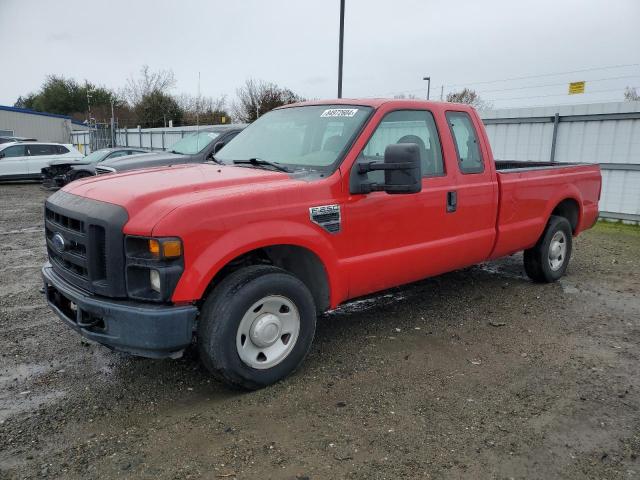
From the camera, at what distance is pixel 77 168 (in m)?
13.4

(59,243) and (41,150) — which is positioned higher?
(41,150)

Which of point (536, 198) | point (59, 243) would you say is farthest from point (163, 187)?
→ point (536, 198)

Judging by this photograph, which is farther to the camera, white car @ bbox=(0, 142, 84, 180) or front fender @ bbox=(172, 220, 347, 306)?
white car @ bbox=(0, 142, 84, 180)

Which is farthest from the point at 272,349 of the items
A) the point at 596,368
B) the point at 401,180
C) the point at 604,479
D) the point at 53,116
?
the point at 53,116

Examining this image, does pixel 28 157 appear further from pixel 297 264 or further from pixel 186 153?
pixel 297 264

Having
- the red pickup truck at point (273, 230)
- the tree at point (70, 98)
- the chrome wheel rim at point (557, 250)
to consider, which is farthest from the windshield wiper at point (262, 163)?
the tree at point (70, 98)

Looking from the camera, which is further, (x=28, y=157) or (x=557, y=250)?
(x=28, y=157)

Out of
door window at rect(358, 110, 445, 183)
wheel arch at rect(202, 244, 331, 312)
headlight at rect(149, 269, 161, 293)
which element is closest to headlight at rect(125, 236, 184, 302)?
headlight at rect(149, 269, 161, 293)

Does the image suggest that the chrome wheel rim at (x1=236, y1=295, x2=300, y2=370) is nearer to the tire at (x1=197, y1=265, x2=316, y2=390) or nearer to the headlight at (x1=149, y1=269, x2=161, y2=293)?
the tire at (x1=197, y1=265, x2=316, y2=390)

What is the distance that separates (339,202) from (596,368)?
2315mm

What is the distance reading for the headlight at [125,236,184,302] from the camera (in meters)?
3.00

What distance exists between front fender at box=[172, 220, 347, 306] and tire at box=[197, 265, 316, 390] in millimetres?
162

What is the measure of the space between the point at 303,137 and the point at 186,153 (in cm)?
520

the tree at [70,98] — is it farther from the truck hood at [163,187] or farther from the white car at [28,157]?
the truck hood at [163,187]
